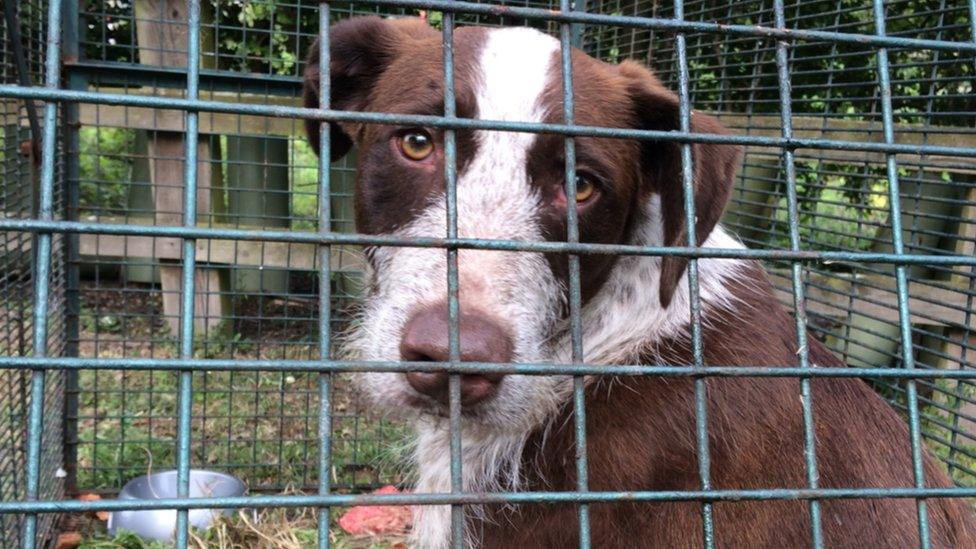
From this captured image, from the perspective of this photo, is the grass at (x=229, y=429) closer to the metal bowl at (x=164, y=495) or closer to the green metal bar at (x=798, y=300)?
the metal bowl at (x=164, y=495)

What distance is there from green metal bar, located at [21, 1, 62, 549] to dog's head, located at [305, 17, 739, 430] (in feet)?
2.06

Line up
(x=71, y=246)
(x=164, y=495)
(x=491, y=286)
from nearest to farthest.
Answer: (x=491, y=286)
(x=164, y=495)
(x=71, y=246)

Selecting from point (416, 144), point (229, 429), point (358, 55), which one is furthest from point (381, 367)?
point (229, 429)

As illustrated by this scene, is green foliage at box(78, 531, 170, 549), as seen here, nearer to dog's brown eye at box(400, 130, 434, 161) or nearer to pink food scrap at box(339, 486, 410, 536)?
pink food scrap at box(339, 486, 410, 536)


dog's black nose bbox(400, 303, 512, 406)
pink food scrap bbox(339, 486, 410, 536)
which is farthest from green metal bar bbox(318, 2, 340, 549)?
pink food scrap bbox(339, 486, 410, 536)

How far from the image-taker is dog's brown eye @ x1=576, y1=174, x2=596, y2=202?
78.1 inches

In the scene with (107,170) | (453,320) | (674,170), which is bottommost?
(453,320)

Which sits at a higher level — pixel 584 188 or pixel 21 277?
pixel 584 188

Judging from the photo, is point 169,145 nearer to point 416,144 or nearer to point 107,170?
point 416,144

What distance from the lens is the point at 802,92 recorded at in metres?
→ 5.37

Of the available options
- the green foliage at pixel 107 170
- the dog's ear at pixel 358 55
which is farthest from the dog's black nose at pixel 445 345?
the green foliage at pixel 107 170

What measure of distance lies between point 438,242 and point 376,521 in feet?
9.16

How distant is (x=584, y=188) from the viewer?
6.54 ft

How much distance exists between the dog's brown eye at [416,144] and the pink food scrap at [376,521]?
1943 mm
